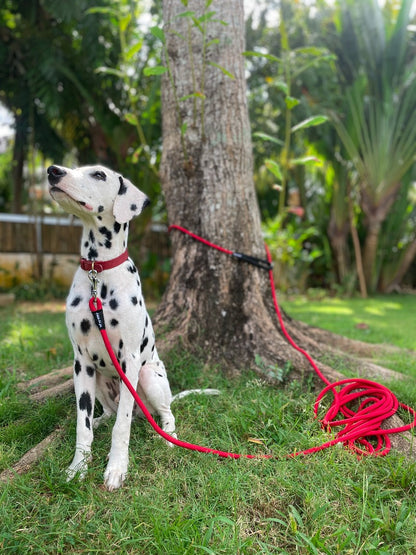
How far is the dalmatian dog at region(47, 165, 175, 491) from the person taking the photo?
214 centimetres

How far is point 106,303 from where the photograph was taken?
7.27ft

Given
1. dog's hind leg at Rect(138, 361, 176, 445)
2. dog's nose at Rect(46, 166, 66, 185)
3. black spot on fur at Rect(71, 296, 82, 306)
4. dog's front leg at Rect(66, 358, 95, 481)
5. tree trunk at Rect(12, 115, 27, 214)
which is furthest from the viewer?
tree trunk at Rect(12, 115, 27, 214)

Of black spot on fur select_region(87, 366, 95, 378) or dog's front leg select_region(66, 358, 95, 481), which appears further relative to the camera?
black spot on fur select_region(87, 366, 95, 378)

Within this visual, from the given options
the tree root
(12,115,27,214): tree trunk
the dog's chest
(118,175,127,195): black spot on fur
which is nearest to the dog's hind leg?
the dog's chest

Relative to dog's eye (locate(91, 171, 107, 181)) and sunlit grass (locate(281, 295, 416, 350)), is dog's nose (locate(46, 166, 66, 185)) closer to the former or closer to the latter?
dog's eye (locate(91, 171, 107, 181))

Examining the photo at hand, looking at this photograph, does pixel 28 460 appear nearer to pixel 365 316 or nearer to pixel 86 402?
pixel 86 402

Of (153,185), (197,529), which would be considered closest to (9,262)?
(153,185)

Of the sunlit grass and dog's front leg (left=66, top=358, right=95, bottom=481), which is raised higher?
dog's front leg (left=66, top=358, right=95, bottom=481)

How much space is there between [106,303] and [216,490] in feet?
3.40

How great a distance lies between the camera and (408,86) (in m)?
9.49

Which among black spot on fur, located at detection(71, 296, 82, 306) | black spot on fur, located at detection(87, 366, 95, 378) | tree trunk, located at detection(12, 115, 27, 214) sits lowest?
black spot on fur, located at detection(87, 366, 95, 378)

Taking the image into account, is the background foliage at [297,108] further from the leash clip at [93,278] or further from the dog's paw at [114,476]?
the dog's paw at [114,476]

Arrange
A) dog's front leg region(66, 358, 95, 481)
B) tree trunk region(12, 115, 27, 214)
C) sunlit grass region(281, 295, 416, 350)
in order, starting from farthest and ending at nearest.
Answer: tree trunk region(12, 115, 27, 214) → sunlit grass region(281, 295, 416, 350) → dog's front leg region(66, 358, 95, 481)

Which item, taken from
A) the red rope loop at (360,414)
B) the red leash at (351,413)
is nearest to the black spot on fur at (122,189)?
the red leash at (351,413)
